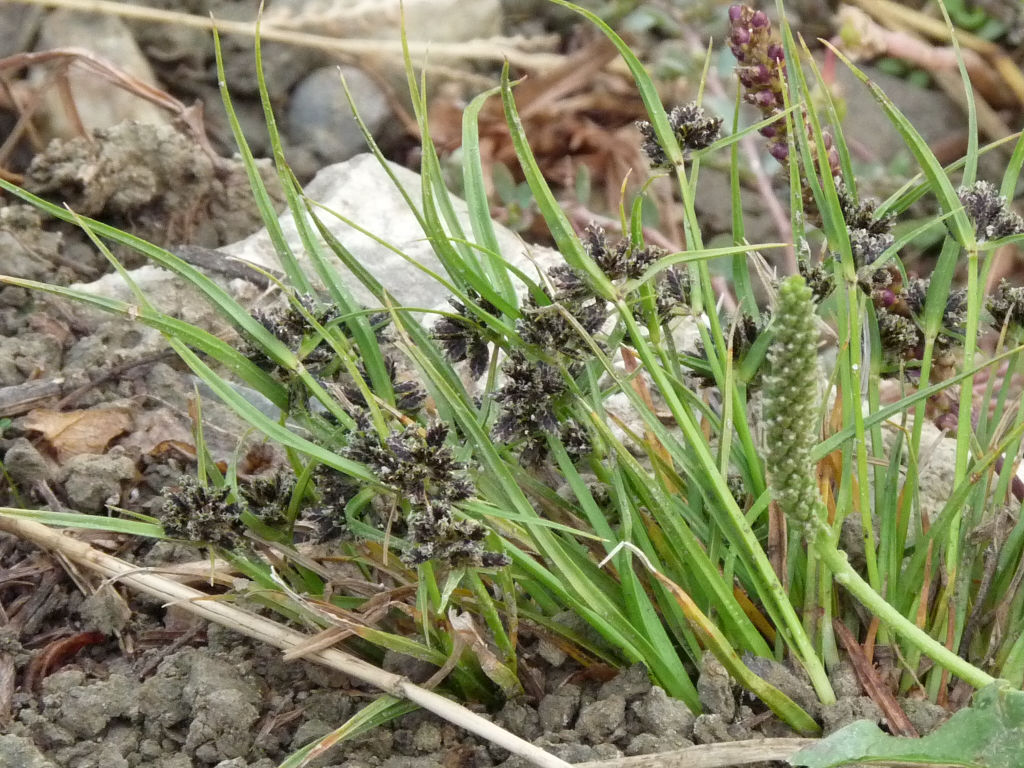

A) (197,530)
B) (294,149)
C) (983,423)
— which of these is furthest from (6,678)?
(294,149)

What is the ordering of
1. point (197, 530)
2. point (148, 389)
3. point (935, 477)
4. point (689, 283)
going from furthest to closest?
point (148, 389) → point (935, 477) → point (689, 283) → point (197, 530)

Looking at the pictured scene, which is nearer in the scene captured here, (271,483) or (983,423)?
(271,483)

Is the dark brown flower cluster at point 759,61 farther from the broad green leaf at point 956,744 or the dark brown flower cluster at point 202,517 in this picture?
the dark brown flower cluster at point 202,517

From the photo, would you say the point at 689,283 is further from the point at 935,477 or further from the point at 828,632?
the point at 935,477

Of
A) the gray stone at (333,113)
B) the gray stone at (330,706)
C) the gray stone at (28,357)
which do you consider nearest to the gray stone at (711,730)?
the gray stone at (330,706)

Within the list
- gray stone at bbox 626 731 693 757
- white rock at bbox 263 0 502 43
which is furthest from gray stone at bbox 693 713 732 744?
white rock at bbox 263 0 502 43

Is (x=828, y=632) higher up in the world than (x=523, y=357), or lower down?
lower down

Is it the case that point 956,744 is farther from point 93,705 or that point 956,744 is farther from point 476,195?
point 93,705

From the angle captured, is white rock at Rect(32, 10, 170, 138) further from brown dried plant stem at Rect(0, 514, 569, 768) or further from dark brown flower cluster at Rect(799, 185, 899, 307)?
dark brown flower cluster at Rect(799, 185, 899, 307)
